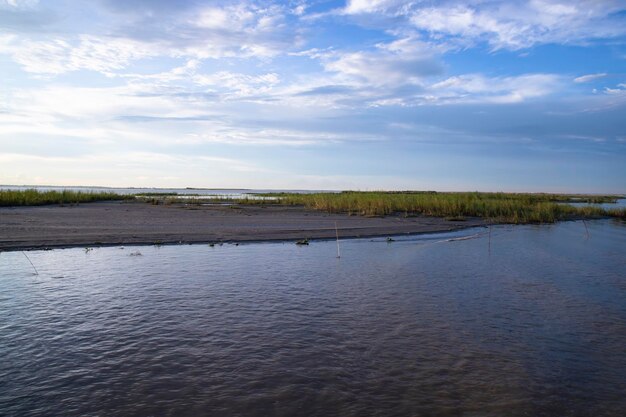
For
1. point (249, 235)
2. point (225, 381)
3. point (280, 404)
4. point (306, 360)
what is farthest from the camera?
point (249, 235)

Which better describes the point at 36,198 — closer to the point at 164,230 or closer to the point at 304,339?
the point at 164,230

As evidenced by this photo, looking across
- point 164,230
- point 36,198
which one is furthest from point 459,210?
point 36,198

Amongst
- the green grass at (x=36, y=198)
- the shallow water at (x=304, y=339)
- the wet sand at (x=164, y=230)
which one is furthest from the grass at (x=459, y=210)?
the green grass at (x=36, y=198)

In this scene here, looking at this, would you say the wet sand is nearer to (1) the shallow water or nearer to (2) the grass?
(1) the shallow water

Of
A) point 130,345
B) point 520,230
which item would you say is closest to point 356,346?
point 130,345

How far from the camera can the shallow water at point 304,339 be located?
207 inches

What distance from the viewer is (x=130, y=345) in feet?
22.5

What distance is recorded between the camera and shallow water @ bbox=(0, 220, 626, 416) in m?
5.26

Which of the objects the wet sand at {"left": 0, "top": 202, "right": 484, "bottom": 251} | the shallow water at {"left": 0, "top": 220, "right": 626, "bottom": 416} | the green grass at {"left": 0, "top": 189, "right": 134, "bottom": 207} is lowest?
the shallow water at {"left": 0, "top": 220, "right": 626, "bottom": 416}

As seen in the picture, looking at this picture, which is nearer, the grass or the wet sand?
the wet sand

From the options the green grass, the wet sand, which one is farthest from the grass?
the green grass

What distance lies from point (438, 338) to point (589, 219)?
3720 cm

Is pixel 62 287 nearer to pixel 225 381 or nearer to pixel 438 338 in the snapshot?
pixel 225 381

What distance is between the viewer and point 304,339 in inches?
288
